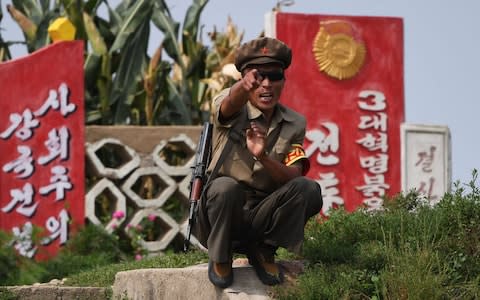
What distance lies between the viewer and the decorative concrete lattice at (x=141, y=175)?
1565 cm

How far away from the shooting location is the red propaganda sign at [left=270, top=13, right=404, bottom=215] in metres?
15.8

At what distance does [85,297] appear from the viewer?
29.9 feet

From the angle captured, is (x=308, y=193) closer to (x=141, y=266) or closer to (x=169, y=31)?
(x=141, y=266)

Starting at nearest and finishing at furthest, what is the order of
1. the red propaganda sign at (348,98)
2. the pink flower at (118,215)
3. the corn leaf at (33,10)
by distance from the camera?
the pink flower at (118,215)
the red propaganda sign at (348,98)
the corn leaf at (33,10)

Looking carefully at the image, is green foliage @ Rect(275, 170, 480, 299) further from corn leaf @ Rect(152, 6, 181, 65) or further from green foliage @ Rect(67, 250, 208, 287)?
corn leaf @ Rect(152, 6, 181, 65)

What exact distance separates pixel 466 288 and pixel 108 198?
30.0 feet

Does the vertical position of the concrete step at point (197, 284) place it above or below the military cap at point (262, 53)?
below

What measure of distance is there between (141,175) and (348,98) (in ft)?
9.32

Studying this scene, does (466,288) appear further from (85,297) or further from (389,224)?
(85,297)

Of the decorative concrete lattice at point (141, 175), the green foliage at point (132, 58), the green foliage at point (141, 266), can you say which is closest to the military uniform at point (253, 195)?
the green foliage at point (141, 266)

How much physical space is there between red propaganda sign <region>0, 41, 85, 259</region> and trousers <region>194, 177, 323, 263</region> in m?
7.74

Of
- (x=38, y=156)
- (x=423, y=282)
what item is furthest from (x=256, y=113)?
(x=38, y=156)

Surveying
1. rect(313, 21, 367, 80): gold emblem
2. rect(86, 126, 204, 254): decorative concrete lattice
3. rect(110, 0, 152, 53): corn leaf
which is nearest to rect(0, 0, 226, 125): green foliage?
rect(110, 0, 152, 53): corn leaf

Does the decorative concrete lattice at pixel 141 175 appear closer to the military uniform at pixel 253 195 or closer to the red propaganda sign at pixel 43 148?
the red propaganda sign at pixel 43 148
